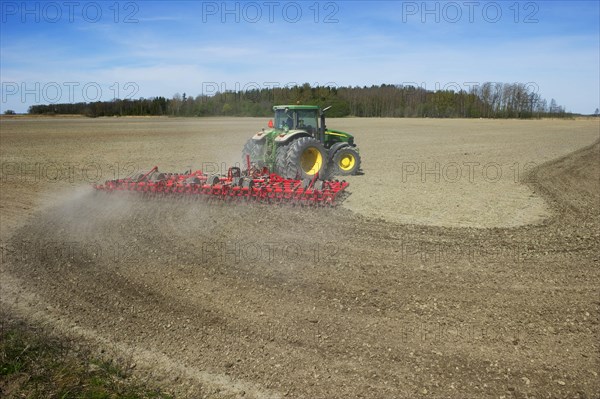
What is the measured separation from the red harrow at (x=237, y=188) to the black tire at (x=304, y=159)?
1.48ft

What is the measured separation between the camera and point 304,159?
1193cm

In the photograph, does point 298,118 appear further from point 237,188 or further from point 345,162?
point 237,188

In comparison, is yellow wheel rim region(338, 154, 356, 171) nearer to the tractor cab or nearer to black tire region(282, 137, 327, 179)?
the tractor cab

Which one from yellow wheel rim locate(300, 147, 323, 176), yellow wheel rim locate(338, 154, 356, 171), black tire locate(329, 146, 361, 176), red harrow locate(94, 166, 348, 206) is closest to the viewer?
red harrow locate(94, 166, 348, 206)

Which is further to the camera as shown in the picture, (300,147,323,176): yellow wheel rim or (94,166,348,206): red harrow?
Answer: (300,147,323,176): yellow wheel rim

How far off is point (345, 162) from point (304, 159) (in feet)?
7.91

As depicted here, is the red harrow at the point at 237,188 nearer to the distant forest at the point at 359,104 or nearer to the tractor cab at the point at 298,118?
the tractor cab at the point at 298,118

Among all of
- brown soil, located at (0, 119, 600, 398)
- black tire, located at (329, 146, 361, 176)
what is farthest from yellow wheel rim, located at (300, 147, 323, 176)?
brown soil, located at (0, 119, 600, 398)

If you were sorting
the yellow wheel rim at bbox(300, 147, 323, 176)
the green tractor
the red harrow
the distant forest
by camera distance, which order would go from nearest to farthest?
the red harrow < the green tractor < the yellow wheel rim at bbox(300, 147, 323, 176) < the distant forest

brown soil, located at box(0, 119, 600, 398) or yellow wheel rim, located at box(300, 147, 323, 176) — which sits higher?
yellow wheel rim, located at box(300, 147, 323, 176)

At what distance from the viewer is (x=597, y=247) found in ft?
22.6

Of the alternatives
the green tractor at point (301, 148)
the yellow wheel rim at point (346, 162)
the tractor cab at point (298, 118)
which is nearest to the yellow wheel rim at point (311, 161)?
the green tractor at point (301, 148)

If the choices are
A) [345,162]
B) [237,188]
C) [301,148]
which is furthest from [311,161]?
[237,188]

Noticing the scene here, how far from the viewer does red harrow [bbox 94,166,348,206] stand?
9430mm
